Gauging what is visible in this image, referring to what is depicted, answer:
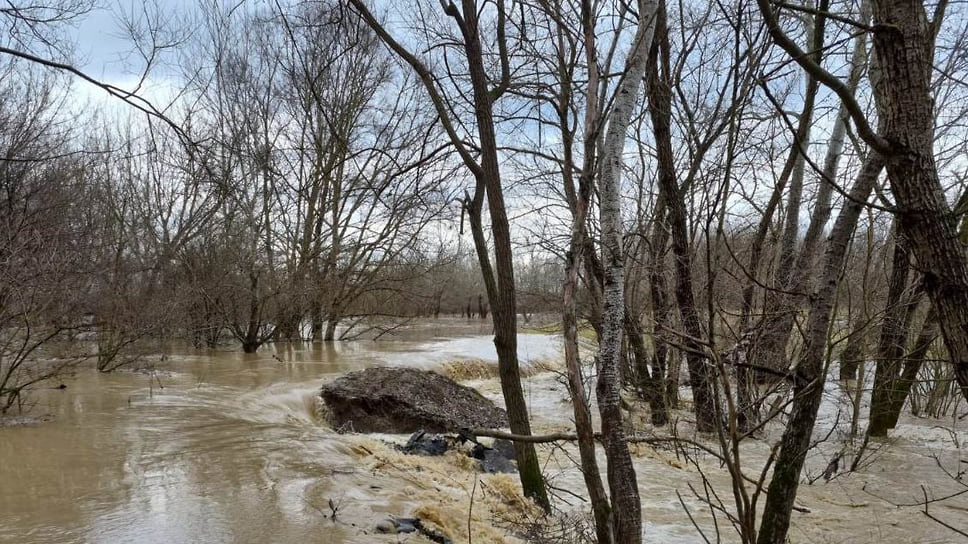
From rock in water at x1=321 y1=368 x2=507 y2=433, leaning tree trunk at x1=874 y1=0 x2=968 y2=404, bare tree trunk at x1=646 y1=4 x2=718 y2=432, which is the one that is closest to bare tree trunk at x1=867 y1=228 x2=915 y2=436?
bare tree trunk at x1=646 y1=4 x2=718 y2=432

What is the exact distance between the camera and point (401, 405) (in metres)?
9.51

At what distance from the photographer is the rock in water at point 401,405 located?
9.39 metres

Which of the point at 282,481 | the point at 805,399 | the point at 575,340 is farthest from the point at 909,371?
the point at 282,481

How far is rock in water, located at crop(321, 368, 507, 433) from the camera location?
9.39m

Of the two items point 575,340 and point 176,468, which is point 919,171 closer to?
point 575,340

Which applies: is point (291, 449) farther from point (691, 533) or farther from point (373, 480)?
point (691, 533)

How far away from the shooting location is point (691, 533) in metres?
5.62

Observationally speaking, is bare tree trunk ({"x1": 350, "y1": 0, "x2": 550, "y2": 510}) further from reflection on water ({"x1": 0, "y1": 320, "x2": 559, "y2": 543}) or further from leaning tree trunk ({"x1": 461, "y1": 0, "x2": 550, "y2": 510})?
reflection on water ({"x1": 0, "y1": 320, "x2": 559, "y2": 543})

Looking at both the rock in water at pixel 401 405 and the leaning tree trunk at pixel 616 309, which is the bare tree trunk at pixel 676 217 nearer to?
the rock in water at pixel 401 405

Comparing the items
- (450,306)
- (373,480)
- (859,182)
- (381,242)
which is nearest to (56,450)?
(373,480)

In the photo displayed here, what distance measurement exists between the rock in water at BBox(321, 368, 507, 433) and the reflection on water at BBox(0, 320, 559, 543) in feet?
1.85

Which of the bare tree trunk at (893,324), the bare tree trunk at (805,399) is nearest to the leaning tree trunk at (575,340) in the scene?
the bare tree trunk at (805,399)

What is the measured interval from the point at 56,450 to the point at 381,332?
606 inches

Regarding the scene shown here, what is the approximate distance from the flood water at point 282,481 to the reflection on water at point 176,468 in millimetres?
19
